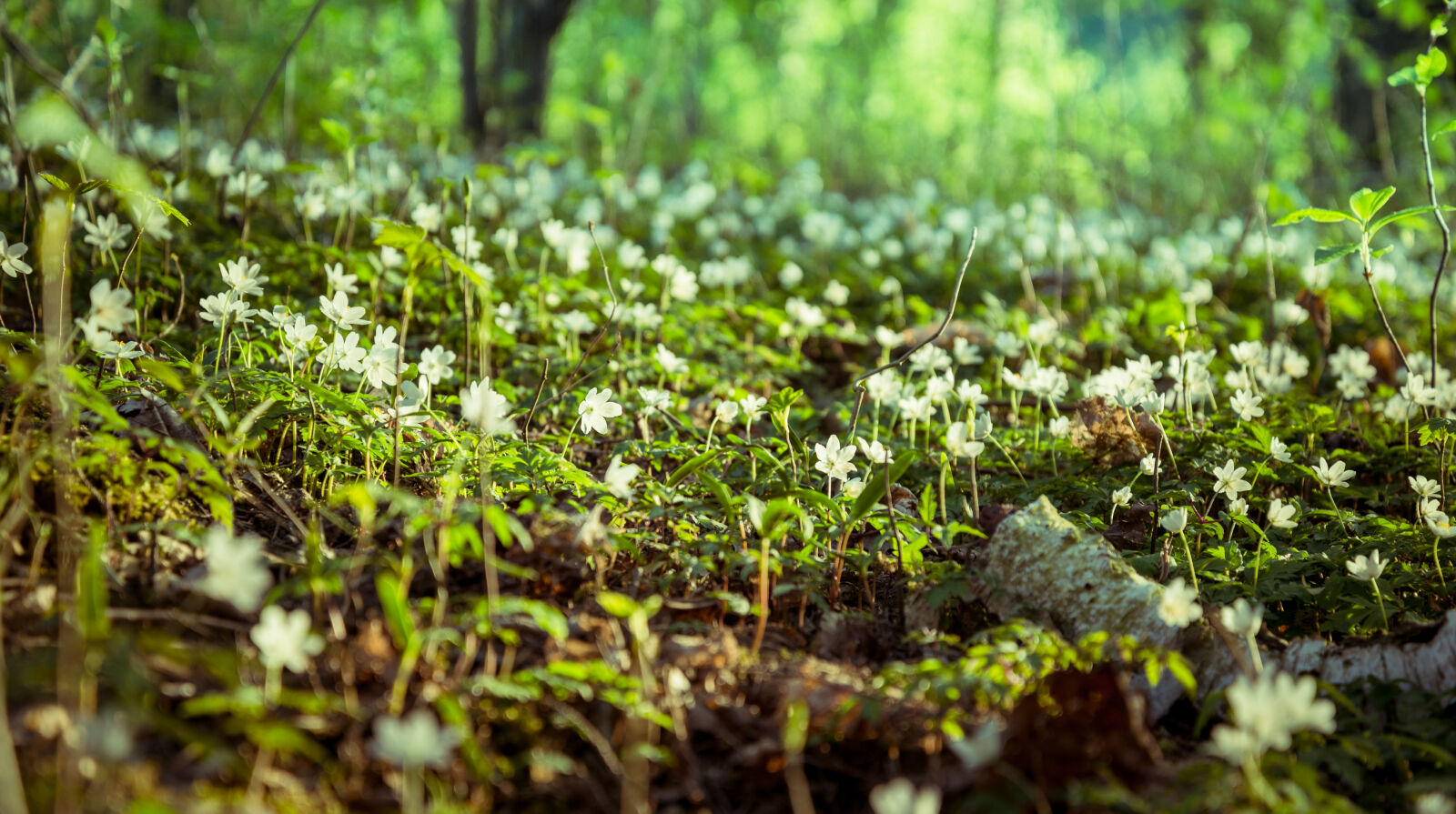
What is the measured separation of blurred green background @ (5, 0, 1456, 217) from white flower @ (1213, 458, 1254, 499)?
8.18 feet

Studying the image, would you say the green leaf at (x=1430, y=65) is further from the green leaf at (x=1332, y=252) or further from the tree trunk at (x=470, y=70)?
the tree trunk at (x=470, y=70)

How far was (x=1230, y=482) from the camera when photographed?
2.56m

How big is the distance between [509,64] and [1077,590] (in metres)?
8.06

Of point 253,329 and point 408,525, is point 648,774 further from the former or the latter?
point 253,329

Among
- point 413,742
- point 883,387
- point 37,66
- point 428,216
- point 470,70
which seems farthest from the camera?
point 470,70

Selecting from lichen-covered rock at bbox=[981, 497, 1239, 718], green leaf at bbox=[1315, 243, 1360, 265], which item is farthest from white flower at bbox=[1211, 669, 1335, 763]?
green leaf at bbox=[1315, 243, 1360, 265]

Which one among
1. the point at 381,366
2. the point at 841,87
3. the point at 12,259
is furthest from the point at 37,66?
the point at 841,87

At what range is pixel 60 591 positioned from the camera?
1767 millimetres

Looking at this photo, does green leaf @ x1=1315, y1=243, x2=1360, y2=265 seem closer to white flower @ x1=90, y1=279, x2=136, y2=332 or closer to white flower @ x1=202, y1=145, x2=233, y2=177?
white flower @ x1=90, y1=279, x2=136, y2=332

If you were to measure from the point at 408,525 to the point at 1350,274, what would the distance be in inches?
282

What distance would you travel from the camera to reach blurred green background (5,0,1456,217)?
6.48 meters

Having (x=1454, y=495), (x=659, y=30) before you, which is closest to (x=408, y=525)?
(x=1454, y=495)

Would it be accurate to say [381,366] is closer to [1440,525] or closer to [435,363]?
[435,363]

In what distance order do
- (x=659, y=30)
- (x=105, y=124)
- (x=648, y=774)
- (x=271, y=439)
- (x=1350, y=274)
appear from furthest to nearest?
1. (x=659, y=30)
2. (x=1350, y=274)
3. (x=105, y=124)
4. (x=271, y=439)
5. (x=648, y=774)
